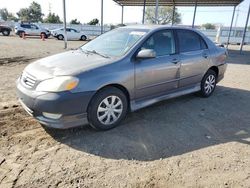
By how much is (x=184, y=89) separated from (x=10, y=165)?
3.82 meters

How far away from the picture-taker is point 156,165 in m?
3.35

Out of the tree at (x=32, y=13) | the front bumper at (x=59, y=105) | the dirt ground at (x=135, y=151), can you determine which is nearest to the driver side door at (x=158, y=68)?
the dirt ground at (x=135, y=151)

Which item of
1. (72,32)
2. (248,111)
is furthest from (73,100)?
(72,32)

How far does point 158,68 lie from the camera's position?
15.6 ft

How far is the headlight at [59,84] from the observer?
143 inches

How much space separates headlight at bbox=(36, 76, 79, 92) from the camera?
3635 millimetres

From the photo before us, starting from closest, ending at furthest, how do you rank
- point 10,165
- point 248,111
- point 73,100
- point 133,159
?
1. point 10,165
2. point 133,159
3. point 73,100
4. point 248,111

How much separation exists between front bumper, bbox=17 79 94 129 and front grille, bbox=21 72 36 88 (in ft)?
0.28

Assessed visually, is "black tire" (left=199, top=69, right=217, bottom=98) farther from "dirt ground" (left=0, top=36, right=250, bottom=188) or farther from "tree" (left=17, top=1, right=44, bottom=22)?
"tree" (left=17, top=1, right=44, bottom=22)

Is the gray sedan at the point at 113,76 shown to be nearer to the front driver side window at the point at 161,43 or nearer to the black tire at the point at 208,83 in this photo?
the front driver side window at the point at 161,43

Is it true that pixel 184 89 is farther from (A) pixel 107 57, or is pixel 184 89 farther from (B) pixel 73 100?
(B) pixel 73 100

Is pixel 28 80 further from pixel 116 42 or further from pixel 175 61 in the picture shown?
pixel 175 61

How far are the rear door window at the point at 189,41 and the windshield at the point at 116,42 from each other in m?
0.96

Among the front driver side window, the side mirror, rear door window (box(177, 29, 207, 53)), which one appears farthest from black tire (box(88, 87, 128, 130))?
rear door window (box(177, 29, 207, 53))
